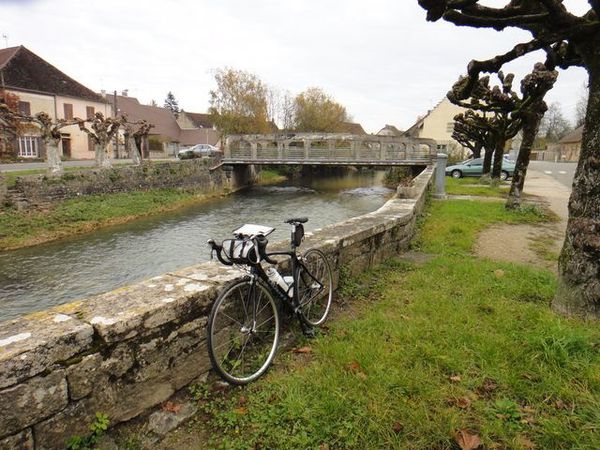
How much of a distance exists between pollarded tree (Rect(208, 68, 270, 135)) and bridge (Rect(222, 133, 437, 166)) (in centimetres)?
694

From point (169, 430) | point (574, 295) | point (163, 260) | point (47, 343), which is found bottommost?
point (163, 260)

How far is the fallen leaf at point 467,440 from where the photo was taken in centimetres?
212

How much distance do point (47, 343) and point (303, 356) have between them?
1876 mm

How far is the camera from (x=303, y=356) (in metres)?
3.23

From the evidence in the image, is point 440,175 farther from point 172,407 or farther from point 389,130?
point 389,130

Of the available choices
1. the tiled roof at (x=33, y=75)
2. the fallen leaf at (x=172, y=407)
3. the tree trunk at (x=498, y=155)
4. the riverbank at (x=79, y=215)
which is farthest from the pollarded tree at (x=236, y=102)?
the fallen leaf at (x=172, y=407)

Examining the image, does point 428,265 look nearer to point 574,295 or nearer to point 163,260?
point 574,295

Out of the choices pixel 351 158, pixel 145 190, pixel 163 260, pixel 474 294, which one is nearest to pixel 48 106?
pixel 145 190

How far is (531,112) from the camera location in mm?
10750

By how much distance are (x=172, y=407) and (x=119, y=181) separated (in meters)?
21.0

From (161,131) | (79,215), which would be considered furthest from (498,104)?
(161,131)

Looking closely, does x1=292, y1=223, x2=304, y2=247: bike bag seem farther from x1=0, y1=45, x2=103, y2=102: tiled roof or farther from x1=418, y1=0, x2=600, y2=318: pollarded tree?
x1=0, y1=45, x2=103, y2=102: tiled roof

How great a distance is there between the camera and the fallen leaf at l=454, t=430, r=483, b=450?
83.7 inches

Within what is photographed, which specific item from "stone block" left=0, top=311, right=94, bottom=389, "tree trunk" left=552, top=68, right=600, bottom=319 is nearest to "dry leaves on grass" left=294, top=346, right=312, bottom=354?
"stone block" left=0, top=311, right=94, bottom=389
